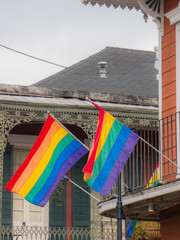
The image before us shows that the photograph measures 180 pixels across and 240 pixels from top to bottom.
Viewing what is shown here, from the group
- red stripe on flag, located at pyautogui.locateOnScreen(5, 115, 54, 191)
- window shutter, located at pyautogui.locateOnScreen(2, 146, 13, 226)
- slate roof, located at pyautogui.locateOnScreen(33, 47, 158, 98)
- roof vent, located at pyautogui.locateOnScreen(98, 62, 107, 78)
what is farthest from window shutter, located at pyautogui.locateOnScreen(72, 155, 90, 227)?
red stripe on flag, located at pyautogui.locateOnScreen(5, 115, 54, 191)

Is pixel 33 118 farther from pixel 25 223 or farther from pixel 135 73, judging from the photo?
pixel 135 73

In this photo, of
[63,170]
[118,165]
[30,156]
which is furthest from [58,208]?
[118,165]

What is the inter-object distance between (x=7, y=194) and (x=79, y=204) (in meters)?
1.84

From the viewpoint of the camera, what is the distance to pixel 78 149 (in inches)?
669

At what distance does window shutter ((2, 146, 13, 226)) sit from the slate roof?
4029 mm

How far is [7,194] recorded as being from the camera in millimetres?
21641

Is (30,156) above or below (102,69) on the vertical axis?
below

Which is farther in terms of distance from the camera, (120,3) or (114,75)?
(114,75)

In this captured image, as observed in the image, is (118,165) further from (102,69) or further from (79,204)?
(102,69)

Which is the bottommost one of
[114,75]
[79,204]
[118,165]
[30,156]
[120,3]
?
[79,204]

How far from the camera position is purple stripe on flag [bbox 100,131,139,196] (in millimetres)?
15227

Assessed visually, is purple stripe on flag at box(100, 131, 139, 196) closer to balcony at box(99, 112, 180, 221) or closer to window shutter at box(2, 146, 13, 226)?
balcony at box(99, 112, 180, 221)

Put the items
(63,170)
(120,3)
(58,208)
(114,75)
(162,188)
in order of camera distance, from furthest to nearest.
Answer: (114,75) → (58,208) → (120,3) → (63,170) → (162,188)

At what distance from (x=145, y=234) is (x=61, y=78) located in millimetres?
6488
